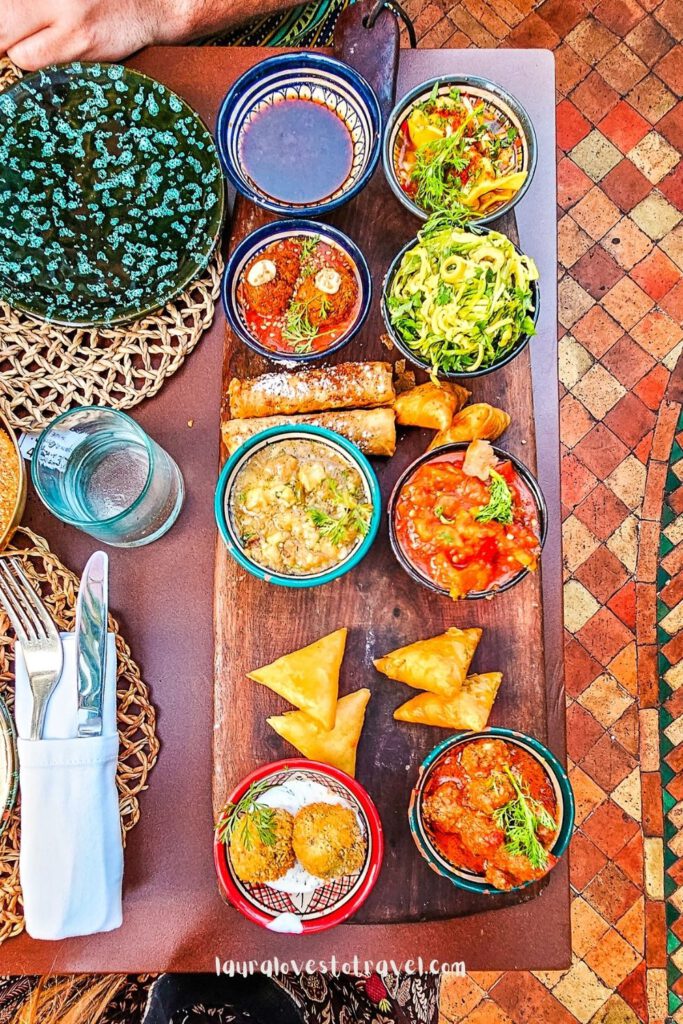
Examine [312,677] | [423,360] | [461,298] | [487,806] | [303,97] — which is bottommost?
[487,806]

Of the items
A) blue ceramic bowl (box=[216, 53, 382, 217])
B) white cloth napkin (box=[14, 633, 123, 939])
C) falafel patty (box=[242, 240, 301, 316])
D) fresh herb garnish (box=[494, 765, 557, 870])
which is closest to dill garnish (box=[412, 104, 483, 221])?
blue ceramic bowl (box=[216, 53, 382, 217])

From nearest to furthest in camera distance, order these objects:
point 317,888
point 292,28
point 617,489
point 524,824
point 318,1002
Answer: point 524,824, point 317,888, point 292,28, point 318,1002, point 617,489

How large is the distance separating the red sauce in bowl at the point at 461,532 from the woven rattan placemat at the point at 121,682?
0.75m

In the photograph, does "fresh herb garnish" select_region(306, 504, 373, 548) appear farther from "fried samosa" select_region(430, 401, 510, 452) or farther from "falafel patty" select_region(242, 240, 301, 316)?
"falafel patty" select_region(242, 240, 301, 316)

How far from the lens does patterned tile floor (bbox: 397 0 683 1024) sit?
294 centimetres

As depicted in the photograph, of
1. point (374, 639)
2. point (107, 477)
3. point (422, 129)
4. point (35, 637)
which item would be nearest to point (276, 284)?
point (422, 129)

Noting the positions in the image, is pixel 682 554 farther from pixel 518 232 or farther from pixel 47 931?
pixel 47 931

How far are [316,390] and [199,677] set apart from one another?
77 cm

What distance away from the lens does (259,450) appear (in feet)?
5.90

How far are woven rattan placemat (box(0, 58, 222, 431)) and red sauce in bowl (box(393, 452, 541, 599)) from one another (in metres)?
0.70

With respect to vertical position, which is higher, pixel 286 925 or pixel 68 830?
pixel 68 830

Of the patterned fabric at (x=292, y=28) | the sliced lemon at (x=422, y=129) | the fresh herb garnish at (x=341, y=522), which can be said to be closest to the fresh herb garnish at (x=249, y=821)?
the fresh herb garnish at (x=341, y=522)

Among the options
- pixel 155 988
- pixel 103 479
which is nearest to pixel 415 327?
pixel 103 479

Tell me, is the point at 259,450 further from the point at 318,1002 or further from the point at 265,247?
the point at 318,1002
